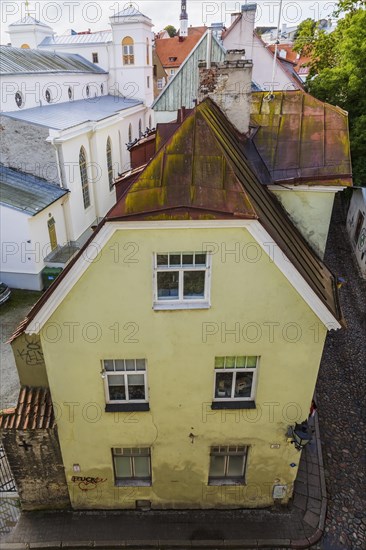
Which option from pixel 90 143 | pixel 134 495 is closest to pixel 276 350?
pixel 134 495

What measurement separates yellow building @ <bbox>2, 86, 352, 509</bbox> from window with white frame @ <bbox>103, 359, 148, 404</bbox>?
0.03 meters

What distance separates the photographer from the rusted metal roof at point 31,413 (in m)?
9.95

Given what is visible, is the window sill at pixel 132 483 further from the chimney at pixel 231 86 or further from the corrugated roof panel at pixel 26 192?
the corrugated roof panel at pixel 26 192

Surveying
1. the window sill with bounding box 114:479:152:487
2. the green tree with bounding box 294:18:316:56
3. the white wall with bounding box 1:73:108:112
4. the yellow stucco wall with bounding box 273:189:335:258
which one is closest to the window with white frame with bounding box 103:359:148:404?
the window sill with bounding box 114:479:152:487

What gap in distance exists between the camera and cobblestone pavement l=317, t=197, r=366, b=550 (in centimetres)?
1112

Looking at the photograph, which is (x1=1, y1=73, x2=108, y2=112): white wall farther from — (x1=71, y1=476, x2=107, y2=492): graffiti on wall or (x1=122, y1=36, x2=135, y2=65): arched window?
(x1=71, y1=476, x2=107, y2=492): graffiti on wall

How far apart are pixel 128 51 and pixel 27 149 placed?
89.0 feet

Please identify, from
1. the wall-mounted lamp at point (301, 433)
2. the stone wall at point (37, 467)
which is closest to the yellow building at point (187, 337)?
the wall-mounted lamp at point (301, 433)

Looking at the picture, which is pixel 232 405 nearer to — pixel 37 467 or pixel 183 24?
pixel 37 467

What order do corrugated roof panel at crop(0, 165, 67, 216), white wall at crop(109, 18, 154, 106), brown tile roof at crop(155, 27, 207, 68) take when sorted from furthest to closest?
brown tile roof at crop(155, 27, 207, 68) → white wall at crop(109, 18, 154, 106) → corrugated roof panel at crop(0, 165, 67, 216)

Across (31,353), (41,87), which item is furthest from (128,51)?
(31,353)

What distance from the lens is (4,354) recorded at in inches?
687

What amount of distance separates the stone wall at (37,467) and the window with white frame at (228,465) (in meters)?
4.02

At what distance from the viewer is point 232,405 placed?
9.74 meters
